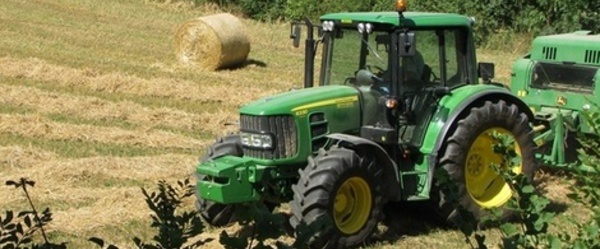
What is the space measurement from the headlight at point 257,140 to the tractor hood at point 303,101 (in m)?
0.16

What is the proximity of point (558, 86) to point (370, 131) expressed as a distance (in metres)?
2.91

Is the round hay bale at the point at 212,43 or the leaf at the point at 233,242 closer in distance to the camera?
the leaf at the point at 233,242

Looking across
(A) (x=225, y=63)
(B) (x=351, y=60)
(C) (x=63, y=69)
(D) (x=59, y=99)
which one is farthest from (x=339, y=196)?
(A) (x=225, y=63)

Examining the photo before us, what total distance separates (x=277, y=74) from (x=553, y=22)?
25.2 ft

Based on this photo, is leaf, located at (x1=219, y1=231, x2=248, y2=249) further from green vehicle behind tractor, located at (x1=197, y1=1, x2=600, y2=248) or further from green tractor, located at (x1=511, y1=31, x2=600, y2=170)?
green tractor, located at (x1=511, y1=31, x2=600, y2=170)

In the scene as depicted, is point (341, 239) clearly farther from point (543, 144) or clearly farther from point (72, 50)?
point (72, 50)

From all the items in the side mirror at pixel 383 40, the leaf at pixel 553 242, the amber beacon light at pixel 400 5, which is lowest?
the side mirror at pixel 383 40

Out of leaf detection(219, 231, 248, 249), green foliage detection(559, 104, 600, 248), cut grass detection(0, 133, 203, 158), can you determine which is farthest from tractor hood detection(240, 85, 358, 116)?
leaf detection(219, 231, 248, 249)

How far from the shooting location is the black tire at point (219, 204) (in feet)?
23.7

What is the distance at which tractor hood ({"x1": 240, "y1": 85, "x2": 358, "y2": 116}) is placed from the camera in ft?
22.6

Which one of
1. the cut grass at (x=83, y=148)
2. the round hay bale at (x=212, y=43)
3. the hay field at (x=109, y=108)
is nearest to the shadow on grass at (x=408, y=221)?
the hay field at (x=109, y=108)

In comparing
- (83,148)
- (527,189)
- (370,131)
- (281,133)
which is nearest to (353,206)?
(370,131)

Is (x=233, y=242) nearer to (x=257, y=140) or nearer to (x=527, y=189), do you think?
(x=527, y=189)

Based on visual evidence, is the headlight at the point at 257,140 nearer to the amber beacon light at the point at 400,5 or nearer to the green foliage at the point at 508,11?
the amber beacon light at the point at 400,5
